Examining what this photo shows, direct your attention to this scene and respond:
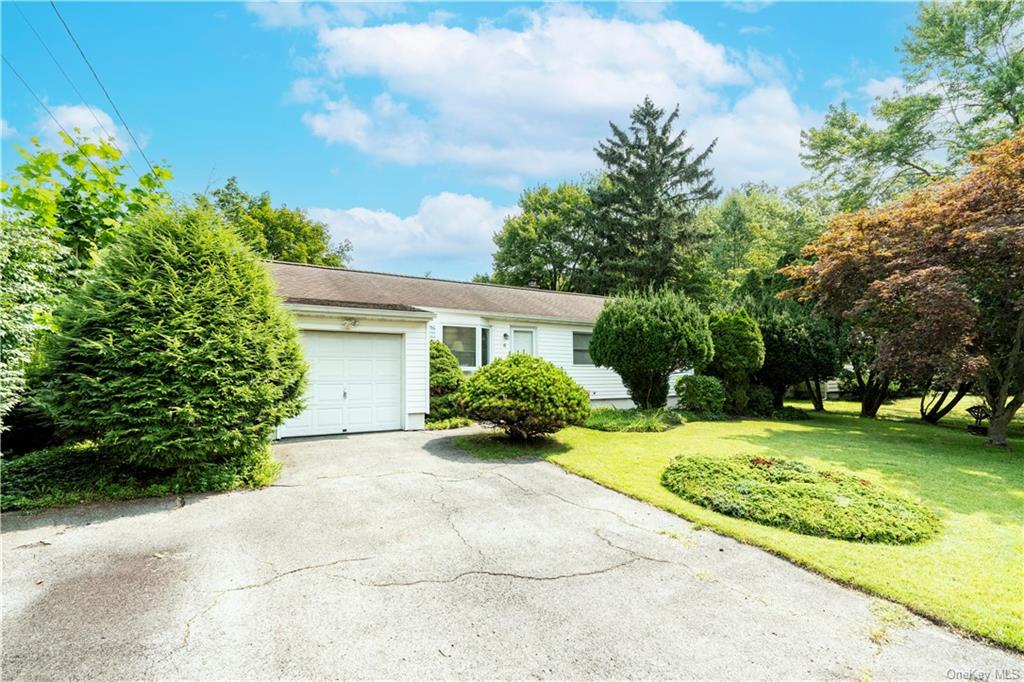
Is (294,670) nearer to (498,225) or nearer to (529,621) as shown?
(529,621)

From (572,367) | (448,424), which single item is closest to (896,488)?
(448,424)

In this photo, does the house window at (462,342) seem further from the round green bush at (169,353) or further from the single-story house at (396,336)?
the round green bush at (169,353)

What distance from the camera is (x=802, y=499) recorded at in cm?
524

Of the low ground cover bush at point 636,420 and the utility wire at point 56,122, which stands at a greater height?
the utility wire at point 56,122

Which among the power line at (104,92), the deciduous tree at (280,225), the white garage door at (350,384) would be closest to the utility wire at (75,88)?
the power line at (104,92)

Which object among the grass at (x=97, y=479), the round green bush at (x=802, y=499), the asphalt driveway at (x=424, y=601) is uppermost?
the grass at (x=97, y=479)

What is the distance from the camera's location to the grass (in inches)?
205

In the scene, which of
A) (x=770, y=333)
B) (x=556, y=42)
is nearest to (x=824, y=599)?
(x=556, y=42)

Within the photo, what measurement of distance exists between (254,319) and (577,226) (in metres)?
28.4

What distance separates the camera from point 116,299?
17.7ft

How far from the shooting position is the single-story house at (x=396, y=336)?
9.24 metres

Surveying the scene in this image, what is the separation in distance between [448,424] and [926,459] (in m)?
9.23

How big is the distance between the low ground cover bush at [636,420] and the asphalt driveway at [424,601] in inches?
209

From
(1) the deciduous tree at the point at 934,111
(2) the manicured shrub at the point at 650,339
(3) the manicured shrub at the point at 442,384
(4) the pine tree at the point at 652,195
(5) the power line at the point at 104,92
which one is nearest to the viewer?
(5) the power line at the point at 104,92
